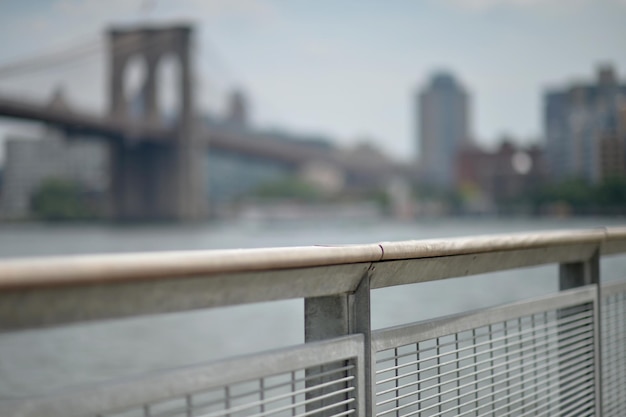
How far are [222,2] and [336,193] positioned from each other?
49.8 meters

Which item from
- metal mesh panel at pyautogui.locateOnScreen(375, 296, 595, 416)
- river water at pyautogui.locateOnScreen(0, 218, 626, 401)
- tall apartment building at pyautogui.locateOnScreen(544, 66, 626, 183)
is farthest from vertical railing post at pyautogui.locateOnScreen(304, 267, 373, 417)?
tall apartment building at pyautogui.locateOnScreen(544, 66, 626, 183)

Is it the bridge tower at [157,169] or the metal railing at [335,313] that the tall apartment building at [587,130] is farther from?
the metal railing at [335,313]

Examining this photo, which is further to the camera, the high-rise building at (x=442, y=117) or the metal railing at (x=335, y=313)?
the high-rise building at (x=442, y=117)

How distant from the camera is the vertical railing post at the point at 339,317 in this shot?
4.56 ft

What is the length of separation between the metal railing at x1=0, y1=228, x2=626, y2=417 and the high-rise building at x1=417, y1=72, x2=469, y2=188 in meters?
95.4

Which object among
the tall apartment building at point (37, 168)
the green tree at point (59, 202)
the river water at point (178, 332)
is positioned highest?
the tall apartment building at point (37, 168)

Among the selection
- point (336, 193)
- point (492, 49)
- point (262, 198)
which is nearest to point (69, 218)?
point (262, 198)

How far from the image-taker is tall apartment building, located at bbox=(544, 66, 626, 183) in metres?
61.9

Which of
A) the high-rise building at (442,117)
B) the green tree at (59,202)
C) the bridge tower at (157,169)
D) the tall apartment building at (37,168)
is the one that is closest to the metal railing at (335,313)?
the bridge tower at (157,169)

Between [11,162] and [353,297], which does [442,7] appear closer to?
[11,162]

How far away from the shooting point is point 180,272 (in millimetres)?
1006

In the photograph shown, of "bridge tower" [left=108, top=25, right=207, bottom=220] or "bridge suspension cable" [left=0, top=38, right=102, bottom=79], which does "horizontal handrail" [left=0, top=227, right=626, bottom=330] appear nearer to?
"bridge tower" [left=108, top=25, right=207, bottom=220]

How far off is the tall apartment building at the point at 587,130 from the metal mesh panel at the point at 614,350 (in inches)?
2138

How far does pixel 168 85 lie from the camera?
50.2 meters
